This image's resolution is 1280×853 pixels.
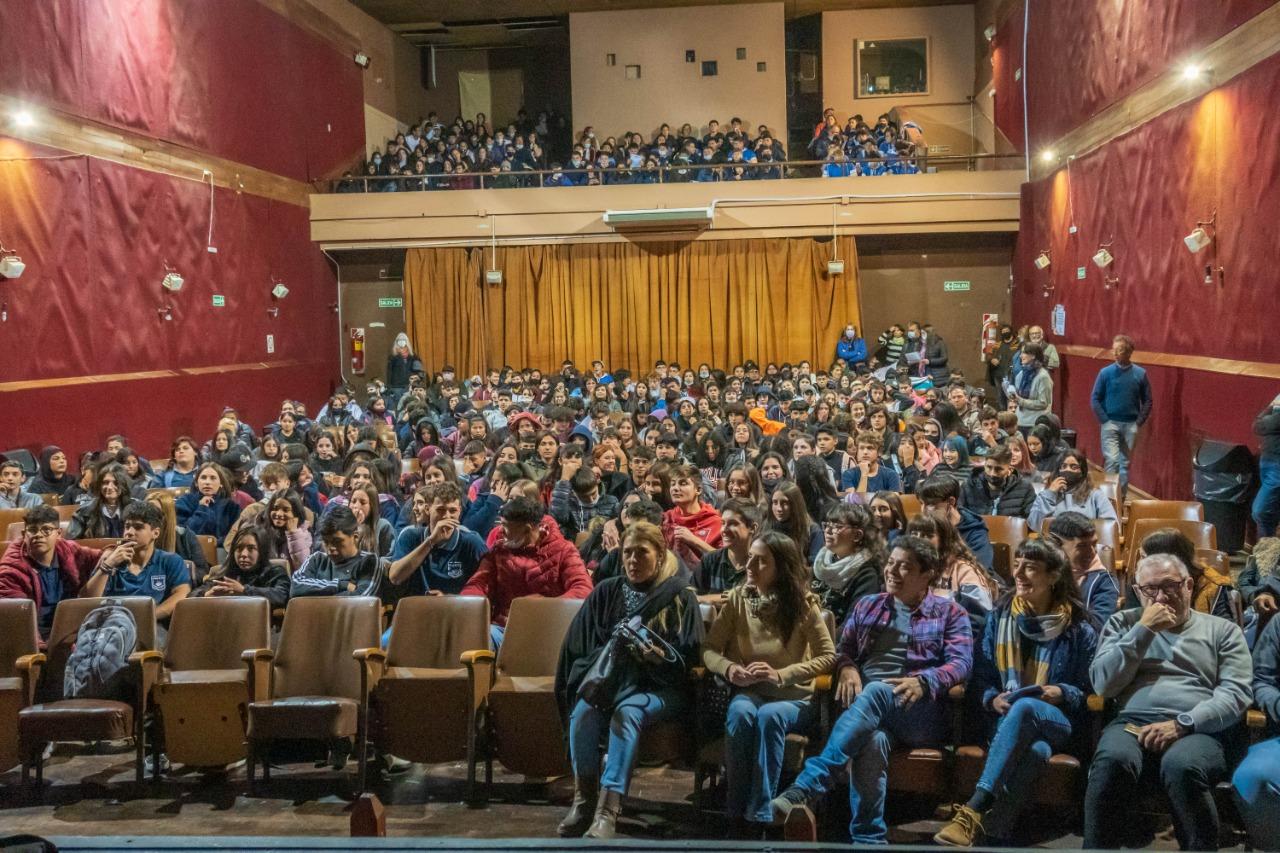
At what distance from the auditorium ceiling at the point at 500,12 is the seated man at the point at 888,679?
15.7 meters

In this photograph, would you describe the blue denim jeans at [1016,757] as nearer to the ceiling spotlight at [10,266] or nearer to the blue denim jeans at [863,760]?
the blue denim jeans at [863,760]

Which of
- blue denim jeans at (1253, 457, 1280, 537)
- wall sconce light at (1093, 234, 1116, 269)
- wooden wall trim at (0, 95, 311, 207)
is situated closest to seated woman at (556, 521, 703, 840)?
blue denim jeans at (1253, 457, 1280, 537)

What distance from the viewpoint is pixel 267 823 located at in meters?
3.84

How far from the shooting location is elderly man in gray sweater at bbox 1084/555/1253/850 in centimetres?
317

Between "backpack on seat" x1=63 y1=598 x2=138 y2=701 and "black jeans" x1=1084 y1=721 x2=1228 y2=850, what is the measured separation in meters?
3.46

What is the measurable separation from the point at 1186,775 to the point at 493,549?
274 cm

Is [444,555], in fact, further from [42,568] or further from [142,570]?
[42,568]

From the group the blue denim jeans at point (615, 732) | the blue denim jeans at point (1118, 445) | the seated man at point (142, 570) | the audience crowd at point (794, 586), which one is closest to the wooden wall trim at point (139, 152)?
the audience crowd at point (794, 586)

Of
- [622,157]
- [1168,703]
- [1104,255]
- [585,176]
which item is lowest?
[1168,703]

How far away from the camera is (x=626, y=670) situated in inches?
148

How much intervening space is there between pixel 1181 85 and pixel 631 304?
910 cm

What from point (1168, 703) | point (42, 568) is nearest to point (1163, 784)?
point (1168, 703)

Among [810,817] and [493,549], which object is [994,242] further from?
[810,817]

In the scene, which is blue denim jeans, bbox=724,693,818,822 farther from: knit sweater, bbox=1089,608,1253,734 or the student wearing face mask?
the student wearing face mask
